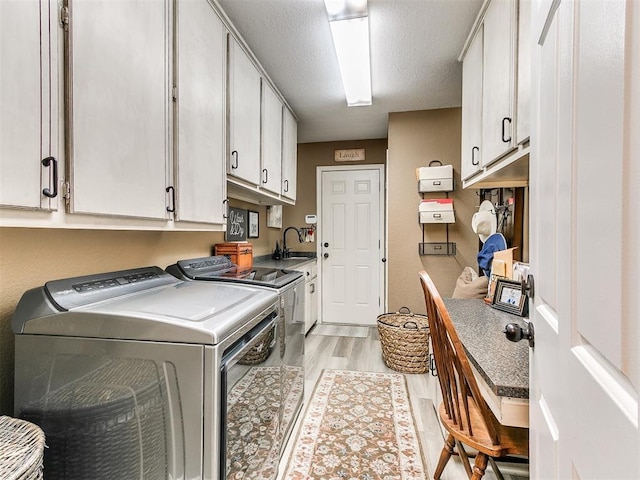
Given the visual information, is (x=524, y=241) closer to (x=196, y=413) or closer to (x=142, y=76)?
(x=196, y=413)

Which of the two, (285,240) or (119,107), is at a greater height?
(119,107)

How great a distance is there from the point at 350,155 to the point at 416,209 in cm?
135

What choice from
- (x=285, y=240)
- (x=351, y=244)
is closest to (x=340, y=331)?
(x=351, y=244)

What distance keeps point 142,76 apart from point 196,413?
1222mm

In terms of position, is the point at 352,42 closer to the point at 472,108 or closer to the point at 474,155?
the point at 472,108

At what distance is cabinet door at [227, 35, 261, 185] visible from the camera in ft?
6.69

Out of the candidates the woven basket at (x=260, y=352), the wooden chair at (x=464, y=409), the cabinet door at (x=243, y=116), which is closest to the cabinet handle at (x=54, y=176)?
the woven basket at (x=260, y=352)

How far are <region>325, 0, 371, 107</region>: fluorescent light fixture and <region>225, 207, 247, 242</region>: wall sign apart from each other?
1.43 m

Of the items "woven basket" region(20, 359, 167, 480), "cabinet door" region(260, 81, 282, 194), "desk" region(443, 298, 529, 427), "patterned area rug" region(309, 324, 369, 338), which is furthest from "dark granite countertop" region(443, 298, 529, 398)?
"patterned area rug" region(309, 324, 369, 338)

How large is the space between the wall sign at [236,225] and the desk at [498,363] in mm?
1915

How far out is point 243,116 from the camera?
7.22 feet

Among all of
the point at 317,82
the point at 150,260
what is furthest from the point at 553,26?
the point at 317,82

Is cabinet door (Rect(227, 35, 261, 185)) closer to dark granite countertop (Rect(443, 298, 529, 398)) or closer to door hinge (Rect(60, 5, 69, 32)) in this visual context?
door hinge (Rect(60, 5, 69, 32))

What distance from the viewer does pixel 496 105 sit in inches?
67.4
